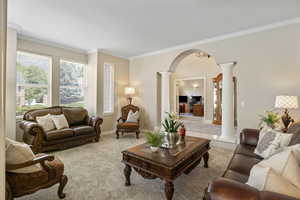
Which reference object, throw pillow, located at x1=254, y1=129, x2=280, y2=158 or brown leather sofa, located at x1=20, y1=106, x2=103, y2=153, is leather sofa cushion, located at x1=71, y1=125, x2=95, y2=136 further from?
throw pillow, located at x1=254, y1=129, x2=280, y2=158

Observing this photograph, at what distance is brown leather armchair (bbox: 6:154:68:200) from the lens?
1462 mm

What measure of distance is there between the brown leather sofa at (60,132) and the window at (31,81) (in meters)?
0.45

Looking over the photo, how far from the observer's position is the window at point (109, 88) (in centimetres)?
521

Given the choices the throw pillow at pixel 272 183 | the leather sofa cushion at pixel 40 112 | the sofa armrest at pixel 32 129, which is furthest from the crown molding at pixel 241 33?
the sofa armrest at pixel 32 129

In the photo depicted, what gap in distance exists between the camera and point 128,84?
19.2ft

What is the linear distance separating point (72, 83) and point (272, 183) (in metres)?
5.16

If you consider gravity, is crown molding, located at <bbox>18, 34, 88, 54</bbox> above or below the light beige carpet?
above

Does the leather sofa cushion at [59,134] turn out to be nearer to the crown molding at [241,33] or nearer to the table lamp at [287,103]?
the crown molding at [241,33]

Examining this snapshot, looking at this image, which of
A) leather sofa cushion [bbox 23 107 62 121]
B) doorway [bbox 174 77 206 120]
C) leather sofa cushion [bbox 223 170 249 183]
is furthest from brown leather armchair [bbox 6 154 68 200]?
doorway [bbox 174 77 206 120]

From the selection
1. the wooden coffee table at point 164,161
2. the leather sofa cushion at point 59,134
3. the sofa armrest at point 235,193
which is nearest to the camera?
the sofa armrest at point 235,193

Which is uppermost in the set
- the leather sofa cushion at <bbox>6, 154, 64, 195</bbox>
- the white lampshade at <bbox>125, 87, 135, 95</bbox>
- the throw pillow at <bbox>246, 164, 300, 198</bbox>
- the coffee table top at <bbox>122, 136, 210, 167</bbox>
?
the white lampshade at <bbox>125, 87, 135, 95</bbox>

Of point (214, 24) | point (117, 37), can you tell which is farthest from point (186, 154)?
point (117, 37)

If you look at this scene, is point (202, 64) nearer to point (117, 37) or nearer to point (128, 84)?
point (128, 84)

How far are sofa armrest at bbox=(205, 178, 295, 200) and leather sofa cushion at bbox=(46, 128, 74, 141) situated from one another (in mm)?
3430
